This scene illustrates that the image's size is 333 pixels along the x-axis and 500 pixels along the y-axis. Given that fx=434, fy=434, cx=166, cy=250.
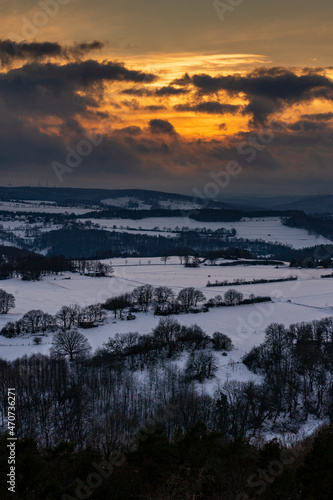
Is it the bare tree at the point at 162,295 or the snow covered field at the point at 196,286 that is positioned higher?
the bare tree at the point at 162,295

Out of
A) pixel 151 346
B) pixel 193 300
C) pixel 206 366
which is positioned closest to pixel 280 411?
pixel 206 366

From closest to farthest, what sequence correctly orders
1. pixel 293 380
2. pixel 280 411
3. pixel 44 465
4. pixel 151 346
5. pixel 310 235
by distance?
pixel 44 465, pixel 280 411, pixel 293 380, pixel 151 346, pixel 310 235

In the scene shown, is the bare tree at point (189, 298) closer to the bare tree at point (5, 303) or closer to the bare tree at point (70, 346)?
the bare tree at point (70, 346)

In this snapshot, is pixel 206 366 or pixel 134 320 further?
pixel 134 320

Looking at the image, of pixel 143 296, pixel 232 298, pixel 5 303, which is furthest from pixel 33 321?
pixel 232 298

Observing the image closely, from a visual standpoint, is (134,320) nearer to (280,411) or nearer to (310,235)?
(280,411)

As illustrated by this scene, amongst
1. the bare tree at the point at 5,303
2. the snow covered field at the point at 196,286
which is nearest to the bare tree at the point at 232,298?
the snow covered field at the point at 196,286

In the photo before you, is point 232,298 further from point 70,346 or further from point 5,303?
point 5,303

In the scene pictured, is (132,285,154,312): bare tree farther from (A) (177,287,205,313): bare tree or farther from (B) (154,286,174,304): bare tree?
(A) (177,287,205,313): bare tree
